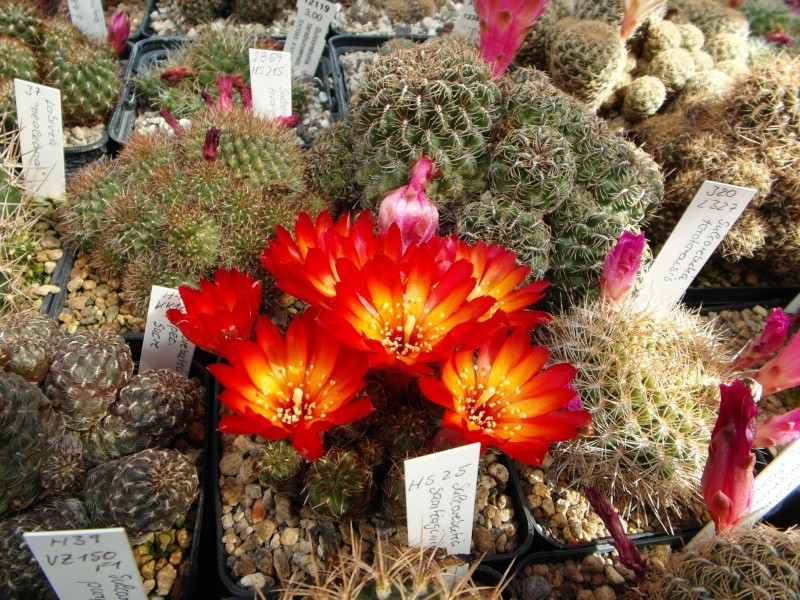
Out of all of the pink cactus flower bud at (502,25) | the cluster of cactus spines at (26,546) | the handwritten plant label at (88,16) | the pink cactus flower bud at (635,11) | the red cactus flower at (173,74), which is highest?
the pink cactus flower bud at (635,11)

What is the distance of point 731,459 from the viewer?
3.82 feet

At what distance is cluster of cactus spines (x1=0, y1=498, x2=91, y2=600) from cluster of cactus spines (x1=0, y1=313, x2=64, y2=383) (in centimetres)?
30

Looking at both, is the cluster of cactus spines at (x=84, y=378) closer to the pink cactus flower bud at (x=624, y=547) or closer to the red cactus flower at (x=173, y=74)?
the pink cactus flower bud at (x=624, y=547)

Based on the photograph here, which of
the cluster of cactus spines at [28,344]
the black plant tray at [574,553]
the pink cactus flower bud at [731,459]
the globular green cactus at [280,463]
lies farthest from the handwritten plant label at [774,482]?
the cluster of cactus spines at [28,344]

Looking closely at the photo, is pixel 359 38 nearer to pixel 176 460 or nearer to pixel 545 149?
pixel 545 149

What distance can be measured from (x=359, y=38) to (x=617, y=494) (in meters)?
2.36

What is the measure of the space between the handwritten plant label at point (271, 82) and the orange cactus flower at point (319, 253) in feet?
3.89

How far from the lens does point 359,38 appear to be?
2990 millimetres

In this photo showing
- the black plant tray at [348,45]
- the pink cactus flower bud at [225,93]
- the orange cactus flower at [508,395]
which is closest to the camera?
the orange cactus flower at [508,395]

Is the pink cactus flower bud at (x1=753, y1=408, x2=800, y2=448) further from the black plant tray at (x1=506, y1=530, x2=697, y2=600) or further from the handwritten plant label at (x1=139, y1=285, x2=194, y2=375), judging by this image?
the handwritten plant label at (x1=139, y1=285, x2=194, y2=375)

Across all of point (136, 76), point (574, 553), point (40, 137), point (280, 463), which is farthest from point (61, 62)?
point (574, 553)

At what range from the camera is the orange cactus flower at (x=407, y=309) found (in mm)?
1056

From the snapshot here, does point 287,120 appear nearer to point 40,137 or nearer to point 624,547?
point 40,137

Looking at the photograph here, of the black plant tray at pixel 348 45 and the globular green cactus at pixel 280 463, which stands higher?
the black plant tray at pixel 348 45
